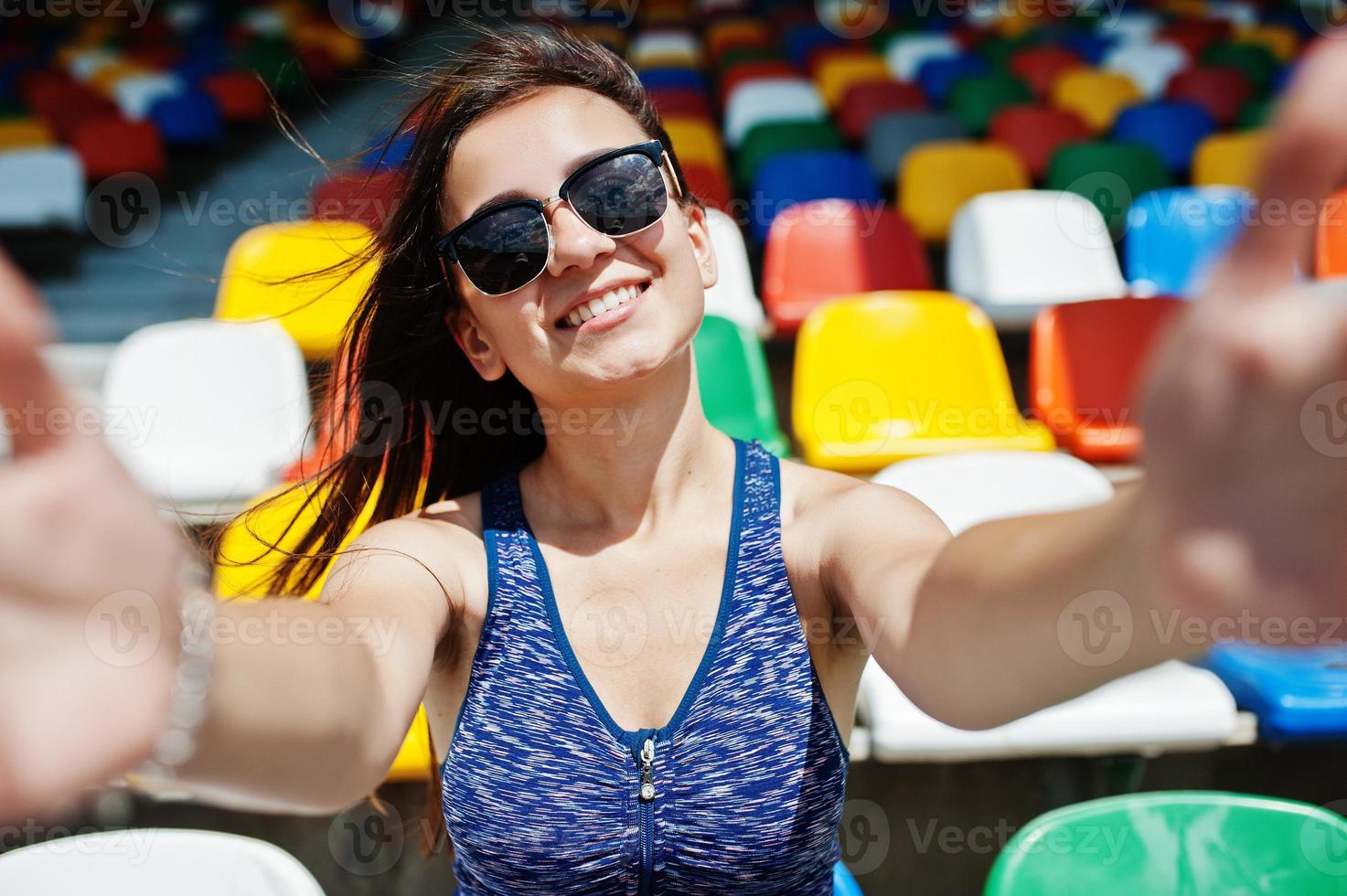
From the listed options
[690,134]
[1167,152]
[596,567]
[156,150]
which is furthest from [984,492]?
[156,150]

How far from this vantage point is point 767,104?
555cm

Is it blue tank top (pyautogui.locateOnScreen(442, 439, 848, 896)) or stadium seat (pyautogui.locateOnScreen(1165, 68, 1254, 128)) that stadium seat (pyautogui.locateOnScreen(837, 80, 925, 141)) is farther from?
blue tank top (pyautogui.locateOnScreen(442, 439, 848, 896))

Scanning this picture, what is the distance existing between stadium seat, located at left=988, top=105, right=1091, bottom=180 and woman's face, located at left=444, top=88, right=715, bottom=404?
423 centimetres

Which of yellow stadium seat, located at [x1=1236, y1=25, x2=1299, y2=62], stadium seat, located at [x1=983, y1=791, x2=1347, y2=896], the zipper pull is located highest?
yellow stadium seat, located at [x1=1236, y1=25, x2=1299, y2=62]

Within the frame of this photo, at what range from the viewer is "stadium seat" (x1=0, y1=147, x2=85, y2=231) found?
14.4 ft

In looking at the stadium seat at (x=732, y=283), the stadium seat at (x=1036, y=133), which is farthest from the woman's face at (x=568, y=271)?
the stadium seat at (x=1036, y=133)

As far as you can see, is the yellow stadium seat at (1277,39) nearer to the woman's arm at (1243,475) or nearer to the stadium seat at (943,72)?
the stadium seat at (943,72)

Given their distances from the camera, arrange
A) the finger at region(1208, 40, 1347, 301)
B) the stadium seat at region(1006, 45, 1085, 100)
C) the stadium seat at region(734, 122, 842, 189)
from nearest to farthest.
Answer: the finger at region(1208, 40, 1347, 301)
the stadium seat at region(734, 122, 842, 189)
the stadium seat at region(1006, 45, 1085, 100)

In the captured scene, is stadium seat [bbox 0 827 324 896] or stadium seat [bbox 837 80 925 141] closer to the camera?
stadium seat [bbox 0 827 324 896]

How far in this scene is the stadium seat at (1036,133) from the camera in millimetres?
5000

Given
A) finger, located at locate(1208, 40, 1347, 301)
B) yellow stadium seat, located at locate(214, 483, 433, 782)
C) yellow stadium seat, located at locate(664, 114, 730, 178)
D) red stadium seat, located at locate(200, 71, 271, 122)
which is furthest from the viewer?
red stadium seat, located at locate(200, 71, 271, 122)

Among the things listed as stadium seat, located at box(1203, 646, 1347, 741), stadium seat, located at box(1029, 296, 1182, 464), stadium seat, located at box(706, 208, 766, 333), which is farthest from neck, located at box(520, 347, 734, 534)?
stadium seat, located at box(706, 208, 766, 333)

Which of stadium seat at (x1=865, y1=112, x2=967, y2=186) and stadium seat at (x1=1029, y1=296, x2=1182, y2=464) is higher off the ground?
stadium seat at (x1=865, y1=112, x2=967, y2=186)

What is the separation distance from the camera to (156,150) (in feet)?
17.0
